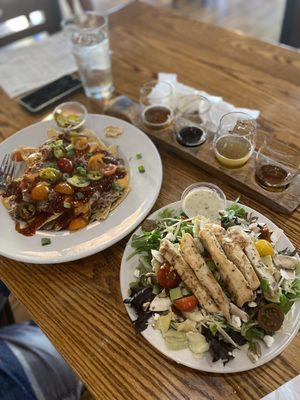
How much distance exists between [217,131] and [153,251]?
62 cm

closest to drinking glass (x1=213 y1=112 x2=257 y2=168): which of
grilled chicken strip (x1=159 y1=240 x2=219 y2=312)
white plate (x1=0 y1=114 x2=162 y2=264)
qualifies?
white plate (x1=0 y1=114 x2=162 y2=264)

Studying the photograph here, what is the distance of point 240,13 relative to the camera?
16.1 ft

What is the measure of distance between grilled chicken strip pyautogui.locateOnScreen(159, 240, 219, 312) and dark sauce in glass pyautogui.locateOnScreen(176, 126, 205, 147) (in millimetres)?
565

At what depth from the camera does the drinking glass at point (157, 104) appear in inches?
65.1

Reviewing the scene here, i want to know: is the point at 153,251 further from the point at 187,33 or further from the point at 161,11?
the point at 161,11

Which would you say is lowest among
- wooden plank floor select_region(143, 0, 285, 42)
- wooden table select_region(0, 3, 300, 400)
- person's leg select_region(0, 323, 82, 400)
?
person's leg select_region(0, 323, 82, 400)

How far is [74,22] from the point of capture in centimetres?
215

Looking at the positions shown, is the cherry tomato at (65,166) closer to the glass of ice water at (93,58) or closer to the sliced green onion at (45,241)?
the sliced green onion at (45,241)

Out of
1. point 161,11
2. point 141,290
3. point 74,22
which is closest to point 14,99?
point 74,22

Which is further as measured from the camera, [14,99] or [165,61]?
[165,61]

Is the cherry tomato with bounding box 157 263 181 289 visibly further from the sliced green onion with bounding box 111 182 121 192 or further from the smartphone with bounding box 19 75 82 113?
the smartphone with bounding box 19 75 82 113

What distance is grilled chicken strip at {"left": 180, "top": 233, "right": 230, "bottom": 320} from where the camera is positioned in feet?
3.44

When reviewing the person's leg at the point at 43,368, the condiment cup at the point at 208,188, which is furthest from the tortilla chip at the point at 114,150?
the person's leg at the point at 43,368

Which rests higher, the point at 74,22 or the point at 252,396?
the point at 74,22
